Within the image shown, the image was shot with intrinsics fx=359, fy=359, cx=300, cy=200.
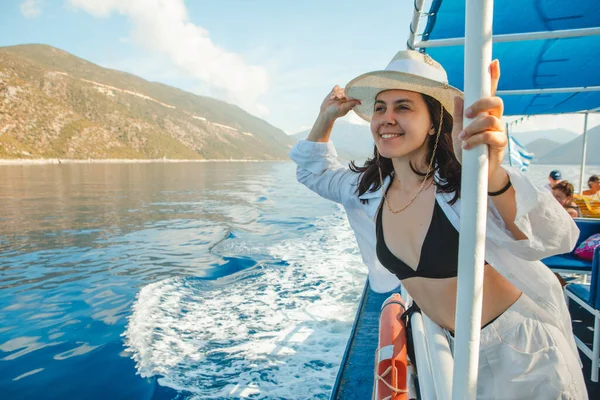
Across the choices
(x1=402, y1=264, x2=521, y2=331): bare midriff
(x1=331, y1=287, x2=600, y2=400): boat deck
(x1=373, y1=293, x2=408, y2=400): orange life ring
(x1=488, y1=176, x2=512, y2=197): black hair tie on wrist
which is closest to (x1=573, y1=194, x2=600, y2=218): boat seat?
(x1=331, y1=287, x2=600, y2=400): boat deck

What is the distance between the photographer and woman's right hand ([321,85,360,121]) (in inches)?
79.9

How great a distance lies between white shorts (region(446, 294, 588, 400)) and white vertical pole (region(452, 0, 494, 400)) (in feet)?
2.25

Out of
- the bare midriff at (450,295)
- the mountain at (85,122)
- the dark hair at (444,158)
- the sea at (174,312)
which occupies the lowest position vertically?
the sea at (174,312)

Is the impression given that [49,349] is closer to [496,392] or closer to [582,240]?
[496,392]

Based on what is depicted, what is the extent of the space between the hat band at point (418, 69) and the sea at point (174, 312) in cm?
333

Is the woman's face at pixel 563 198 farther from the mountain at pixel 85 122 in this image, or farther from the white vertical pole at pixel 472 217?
the mountain at pixel 85 122

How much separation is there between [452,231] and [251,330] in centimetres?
427

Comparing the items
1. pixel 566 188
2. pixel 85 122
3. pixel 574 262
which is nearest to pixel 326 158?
pixel 574 262

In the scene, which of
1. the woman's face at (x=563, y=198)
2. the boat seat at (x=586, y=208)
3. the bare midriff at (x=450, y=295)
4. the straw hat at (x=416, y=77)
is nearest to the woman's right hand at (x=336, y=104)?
the straw hat at (x=416, y=77)

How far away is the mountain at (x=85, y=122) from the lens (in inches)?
3782

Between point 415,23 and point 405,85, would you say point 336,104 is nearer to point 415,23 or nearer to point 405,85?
point 405,85

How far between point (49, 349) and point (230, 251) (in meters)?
5.42

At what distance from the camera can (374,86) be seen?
1.69 meters

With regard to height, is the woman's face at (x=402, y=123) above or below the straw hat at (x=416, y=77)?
below
